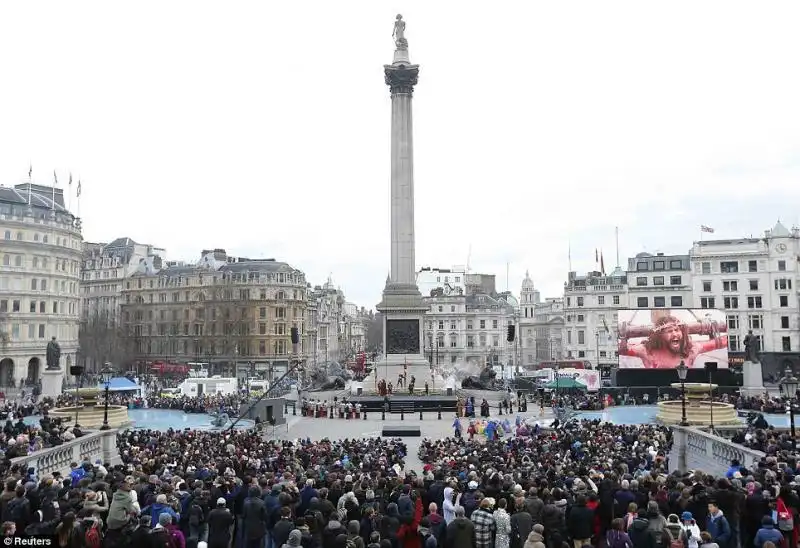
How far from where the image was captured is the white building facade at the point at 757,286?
257 feet

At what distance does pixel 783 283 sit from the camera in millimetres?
78750

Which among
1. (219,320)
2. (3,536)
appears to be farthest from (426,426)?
(219,320)

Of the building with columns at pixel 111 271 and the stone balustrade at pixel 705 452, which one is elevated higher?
the building with columns at pixel 111 271

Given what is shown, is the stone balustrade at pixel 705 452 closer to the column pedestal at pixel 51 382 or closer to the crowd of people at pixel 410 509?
the crowd of people at pixel 410 509

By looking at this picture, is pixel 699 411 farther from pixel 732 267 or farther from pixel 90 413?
pixel 732 267

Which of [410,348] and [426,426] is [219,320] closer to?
[410,348]

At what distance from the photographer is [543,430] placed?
34.1 meters

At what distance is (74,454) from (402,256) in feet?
129

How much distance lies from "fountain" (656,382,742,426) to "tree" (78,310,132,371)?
7875cm

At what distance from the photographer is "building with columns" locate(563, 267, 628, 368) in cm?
9325

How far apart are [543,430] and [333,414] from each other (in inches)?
657

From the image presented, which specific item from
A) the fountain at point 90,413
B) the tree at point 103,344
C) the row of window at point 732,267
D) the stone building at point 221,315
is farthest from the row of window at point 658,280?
the fountain at point 90,413

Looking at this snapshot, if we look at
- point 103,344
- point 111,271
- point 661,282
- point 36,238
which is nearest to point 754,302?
point 661,282

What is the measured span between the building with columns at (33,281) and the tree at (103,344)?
1419cm
